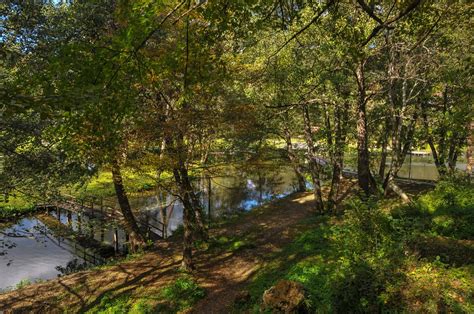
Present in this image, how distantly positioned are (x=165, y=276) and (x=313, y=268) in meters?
5.94

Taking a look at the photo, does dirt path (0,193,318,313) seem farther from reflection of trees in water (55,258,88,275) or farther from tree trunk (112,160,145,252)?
reflection of trees in water (55,258,88,275)

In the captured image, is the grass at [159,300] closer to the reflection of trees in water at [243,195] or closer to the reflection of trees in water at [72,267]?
the reflection of trees in water at [72,267]

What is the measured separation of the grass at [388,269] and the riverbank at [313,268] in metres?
0.02

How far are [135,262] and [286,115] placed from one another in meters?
10.0

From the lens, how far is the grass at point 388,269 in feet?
18.5

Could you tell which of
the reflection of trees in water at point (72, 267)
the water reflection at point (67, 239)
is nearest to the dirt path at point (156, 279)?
the water reflection at point (67, 239)

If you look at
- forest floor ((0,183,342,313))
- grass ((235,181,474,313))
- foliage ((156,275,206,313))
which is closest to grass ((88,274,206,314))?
foliage ((156,275,206,313))

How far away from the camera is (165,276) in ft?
41.0

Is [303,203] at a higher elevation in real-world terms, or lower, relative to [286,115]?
lower

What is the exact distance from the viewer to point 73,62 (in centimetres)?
324

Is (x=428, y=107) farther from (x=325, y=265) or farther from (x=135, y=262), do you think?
(x=135, y=262)

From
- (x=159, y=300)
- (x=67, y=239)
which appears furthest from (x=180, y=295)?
(x=67, y=239)

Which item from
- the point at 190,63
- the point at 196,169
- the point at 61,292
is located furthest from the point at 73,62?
the point at 61,292

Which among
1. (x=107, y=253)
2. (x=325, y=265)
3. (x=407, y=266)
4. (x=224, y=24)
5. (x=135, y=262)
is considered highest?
(x=224, y=24)
